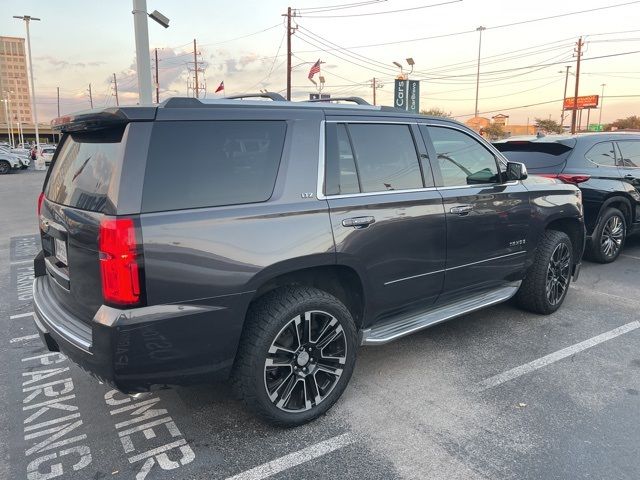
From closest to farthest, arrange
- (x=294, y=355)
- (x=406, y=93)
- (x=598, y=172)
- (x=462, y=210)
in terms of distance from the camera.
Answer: (x=294, y=355) < (x=462, y=210) < (x=598, y=172) < (x=406, y=93)

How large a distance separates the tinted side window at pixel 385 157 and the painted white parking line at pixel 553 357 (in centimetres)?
151

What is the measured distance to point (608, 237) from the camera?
7.05 m

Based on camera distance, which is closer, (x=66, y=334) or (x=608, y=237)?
(x=66, y=334)

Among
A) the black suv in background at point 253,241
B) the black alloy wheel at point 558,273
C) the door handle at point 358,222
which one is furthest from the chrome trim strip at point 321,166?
the black alloy wheel at point 558,273

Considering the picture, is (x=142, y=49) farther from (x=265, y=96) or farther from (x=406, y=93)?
(x=406, y=93)

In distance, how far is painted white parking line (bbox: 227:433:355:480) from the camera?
8.52 ft

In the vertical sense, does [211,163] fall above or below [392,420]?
above

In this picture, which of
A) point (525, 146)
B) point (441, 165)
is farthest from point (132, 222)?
point (525, 146)

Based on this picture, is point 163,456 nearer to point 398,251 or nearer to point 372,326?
point 372,326

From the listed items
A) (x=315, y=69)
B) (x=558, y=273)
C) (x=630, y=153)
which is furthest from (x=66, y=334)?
(x=315, y=69)

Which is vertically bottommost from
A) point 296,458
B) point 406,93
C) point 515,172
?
point 296,458

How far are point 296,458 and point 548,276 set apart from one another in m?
3.24

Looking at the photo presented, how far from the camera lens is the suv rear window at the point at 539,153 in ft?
22.1

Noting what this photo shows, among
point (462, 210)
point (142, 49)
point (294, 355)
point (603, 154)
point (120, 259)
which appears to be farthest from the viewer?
point (142, 49)
